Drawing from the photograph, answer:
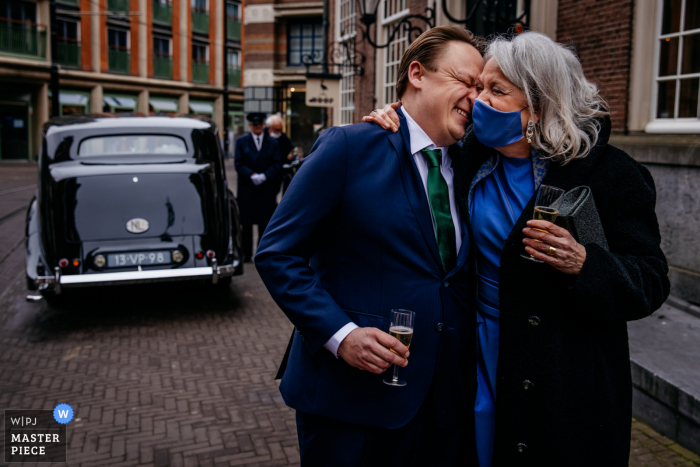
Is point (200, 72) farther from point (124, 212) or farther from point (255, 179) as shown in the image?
point (124, 212)

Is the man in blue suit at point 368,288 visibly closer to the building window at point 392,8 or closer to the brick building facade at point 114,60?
the building window at point 392,8

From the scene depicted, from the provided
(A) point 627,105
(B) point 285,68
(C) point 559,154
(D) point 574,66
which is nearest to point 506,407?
(C) point 559,154

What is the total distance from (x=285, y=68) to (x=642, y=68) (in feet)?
82.6

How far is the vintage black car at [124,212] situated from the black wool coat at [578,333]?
437 cm

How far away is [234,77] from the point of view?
41875 millimetres

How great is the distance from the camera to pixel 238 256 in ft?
20.9

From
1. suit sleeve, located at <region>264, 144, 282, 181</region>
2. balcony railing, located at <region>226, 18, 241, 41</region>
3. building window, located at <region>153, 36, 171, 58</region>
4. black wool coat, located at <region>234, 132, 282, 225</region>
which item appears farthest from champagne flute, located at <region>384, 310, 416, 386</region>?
balcony railing, located at <region>226, 18, 241, 41</region>

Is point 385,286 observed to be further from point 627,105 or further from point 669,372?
point 627,105

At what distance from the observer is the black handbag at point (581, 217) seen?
1755 millimetres

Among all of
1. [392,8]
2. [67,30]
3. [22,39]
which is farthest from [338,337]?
[67,30]

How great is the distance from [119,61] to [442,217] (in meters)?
36.6

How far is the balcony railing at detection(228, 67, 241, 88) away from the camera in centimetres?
4159

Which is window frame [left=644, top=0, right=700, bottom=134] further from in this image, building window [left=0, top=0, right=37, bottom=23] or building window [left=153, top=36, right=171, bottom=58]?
building window [left=153, top=36, right=171, bottom=58]

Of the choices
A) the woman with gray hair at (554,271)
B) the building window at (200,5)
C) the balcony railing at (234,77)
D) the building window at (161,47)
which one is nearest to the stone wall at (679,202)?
the woman with gray hair at (554,271)
